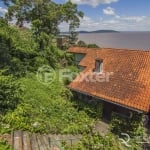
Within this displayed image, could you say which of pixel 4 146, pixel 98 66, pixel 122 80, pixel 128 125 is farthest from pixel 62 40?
pixel 4 146

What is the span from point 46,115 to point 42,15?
24745 millimetres

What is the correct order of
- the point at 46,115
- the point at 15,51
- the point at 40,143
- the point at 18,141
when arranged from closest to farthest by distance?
the point at 18,141, the point at 40,143, the point at 46,115, the point at 15,51

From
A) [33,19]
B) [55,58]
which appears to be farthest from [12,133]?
[33,19]

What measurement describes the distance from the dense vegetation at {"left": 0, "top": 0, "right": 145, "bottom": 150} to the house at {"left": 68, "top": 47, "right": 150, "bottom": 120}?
1079mm

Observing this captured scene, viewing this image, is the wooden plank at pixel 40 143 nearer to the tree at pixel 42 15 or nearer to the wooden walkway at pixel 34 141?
the wooden walkway at pixel 34 141

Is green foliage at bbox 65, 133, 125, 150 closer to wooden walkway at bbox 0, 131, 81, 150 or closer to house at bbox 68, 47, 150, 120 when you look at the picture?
wooden walkway at bbox 0, 131, 81, 150

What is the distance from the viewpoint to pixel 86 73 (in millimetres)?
21812

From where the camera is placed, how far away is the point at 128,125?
16.1 metres

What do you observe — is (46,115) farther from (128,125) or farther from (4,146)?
(4,146)

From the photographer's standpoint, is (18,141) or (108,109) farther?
(108,109)

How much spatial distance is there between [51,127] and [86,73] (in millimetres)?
7175

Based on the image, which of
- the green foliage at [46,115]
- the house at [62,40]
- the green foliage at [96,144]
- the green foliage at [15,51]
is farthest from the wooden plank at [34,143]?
the house at [62,40]

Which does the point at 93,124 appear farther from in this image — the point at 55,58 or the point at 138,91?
the point at 55,58

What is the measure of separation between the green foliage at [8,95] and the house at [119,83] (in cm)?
414
